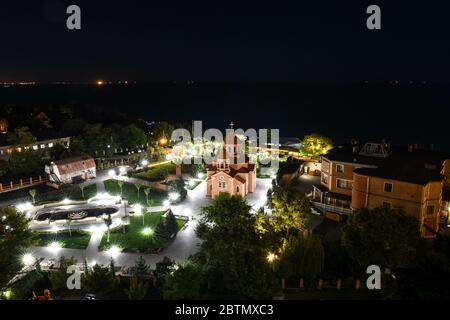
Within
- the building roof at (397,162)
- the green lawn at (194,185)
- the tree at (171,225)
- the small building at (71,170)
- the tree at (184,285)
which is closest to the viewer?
the tree at (184,285)

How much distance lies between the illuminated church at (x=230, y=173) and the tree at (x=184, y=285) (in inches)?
831

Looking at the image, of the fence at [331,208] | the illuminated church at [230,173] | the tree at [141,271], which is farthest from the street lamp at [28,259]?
the fence at [331,208]

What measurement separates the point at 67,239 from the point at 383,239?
25004 millimetres

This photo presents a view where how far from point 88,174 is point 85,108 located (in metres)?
59.8

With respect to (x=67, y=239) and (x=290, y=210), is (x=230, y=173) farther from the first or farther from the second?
(x=67, y=239)

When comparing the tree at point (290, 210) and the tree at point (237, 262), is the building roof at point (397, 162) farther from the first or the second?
the tree at point (237, 262)

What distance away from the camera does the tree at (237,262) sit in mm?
21422

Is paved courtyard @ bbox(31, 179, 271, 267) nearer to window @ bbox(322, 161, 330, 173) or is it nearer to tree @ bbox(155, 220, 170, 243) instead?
tree @ bbox(155, 220, 170, 243)

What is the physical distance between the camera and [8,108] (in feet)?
322

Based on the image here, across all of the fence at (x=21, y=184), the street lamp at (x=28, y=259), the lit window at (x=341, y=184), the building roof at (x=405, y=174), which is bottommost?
the street lamp at (x=28, y=259)

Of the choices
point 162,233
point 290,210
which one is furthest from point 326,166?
point 162,233

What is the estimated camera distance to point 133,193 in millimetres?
45281
